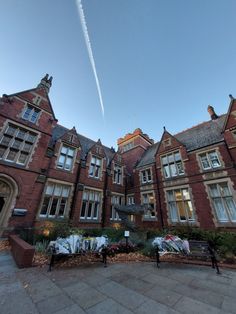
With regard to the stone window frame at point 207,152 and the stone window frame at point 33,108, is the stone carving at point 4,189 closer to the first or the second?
the stone window frame at point 33,108

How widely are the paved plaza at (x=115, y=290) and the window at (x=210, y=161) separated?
865 centimetres

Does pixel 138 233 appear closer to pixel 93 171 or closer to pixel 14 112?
pixel 93 171

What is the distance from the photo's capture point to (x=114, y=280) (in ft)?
16.7

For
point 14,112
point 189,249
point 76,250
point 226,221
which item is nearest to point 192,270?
point 189,249

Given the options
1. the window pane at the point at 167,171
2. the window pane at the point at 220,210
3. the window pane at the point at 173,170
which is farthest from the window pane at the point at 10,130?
the window pane at the point at 220,210

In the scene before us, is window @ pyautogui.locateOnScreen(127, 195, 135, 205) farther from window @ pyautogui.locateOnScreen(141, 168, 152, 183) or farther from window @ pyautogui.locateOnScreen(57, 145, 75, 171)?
window @ pyautogui.locateOnScreen(57, 145, 75, 171)

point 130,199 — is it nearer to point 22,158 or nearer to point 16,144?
point 22,158

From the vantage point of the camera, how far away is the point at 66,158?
1505 centimetres

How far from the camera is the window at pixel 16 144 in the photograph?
1174 centimetres

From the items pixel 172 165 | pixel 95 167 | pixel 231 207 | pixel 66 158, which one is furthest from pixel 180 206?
pixel 66 158

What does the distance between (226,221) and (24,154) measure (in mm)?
16515

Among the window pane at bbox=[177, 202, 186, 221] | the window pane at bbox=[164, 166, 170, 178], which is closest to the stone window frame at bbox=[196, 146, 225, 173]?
the window pane at bbox=[164, 166, 170, 178]

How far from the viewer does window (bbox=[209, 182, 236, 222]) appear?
36.6 ft

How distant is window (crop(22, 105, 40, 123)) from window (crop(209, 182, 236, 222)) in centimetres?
1674
